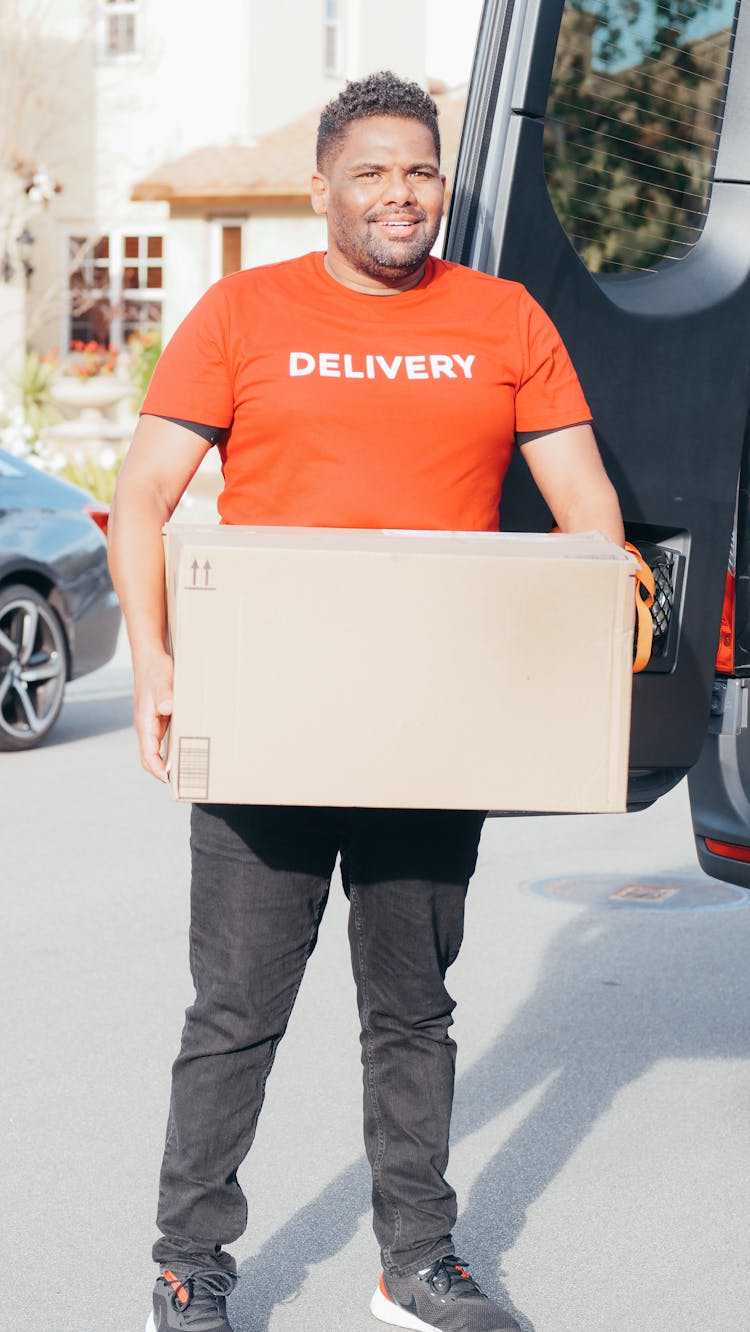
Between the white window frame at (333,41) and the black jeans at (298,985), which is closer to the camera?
the black jeans at (298,985)

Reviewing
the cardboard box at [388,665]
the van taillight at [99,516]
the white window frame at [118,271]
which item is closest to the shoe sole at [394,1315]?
the cardboard box at [388,665]

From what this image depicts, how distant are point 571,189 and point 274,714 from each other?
51.7 inches

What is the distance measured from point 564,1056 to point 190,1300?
184 cm

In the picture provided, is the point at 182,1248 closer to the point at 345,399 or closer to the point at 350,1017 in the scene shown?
the point at 345,399

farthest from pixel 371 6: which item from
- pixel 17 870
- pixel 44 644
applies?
pixel 17 870

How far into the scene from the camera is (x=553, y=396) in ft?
10.2

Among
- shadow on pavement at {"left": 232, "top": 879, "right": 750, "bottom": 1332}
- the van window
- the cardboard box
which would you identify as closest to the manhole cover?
shadow on pavement at {"left": 232, "top": 879, "right": 750, "bottom": 1332}

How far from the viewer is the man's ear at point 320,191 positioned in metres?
3.13

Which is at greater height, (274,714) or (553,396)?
(553,396)

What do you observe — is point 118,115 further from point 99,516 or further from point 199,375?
point 199,375

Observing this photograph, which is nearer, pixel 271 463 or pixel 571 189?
pixel 271 463

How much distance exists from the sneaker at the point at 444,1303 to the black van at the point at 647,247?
36.9 inches

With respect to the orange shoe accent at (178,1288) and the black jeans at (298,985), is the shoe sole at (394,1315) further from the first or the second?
the orange shoe accent at (178,1288)

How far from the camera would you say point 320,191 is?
3143 mm
